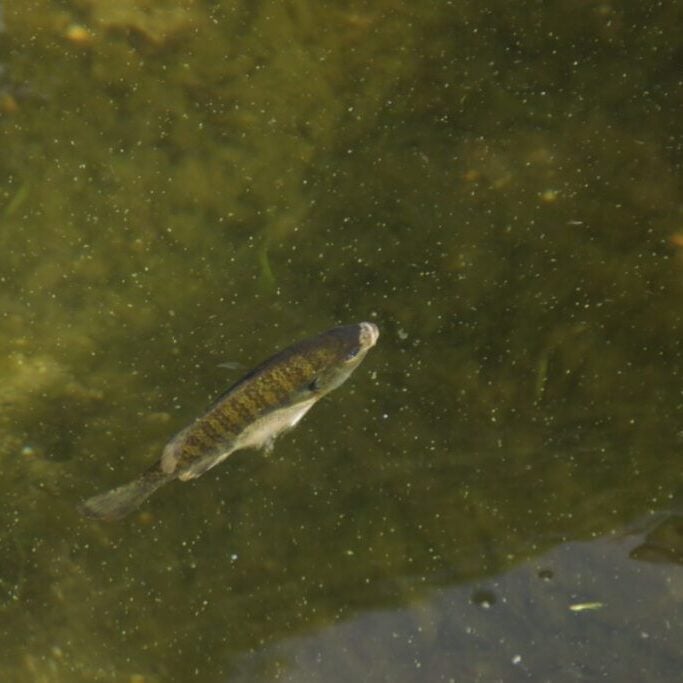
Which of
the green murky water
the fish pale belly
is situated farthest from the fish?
the green murky water

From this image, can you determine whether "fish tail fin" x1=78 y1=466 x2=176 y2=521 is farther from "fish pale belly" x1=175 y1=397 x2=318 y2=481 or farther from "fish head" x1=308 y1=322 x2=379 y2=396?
"fish head" x1=308 y1=322 x2=379 y2=396

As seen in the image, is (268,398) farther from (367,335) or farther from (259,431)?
(367,335)

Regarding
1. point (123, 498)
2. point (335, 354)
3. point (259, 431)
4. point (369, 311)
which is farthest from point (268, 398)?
point (123, 498)

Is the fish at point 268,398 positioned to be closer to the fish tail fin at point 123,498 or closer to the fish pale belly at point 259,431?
the fish pale belly at point 259,431

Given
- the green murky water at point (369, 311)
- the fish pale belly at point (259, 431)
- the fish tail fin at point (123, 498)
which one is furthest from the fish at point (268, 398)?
the green murky water at point (369, 311)

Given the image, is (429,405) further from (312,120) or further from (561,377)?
(312,120)

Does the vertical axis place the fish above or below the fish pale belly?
above
